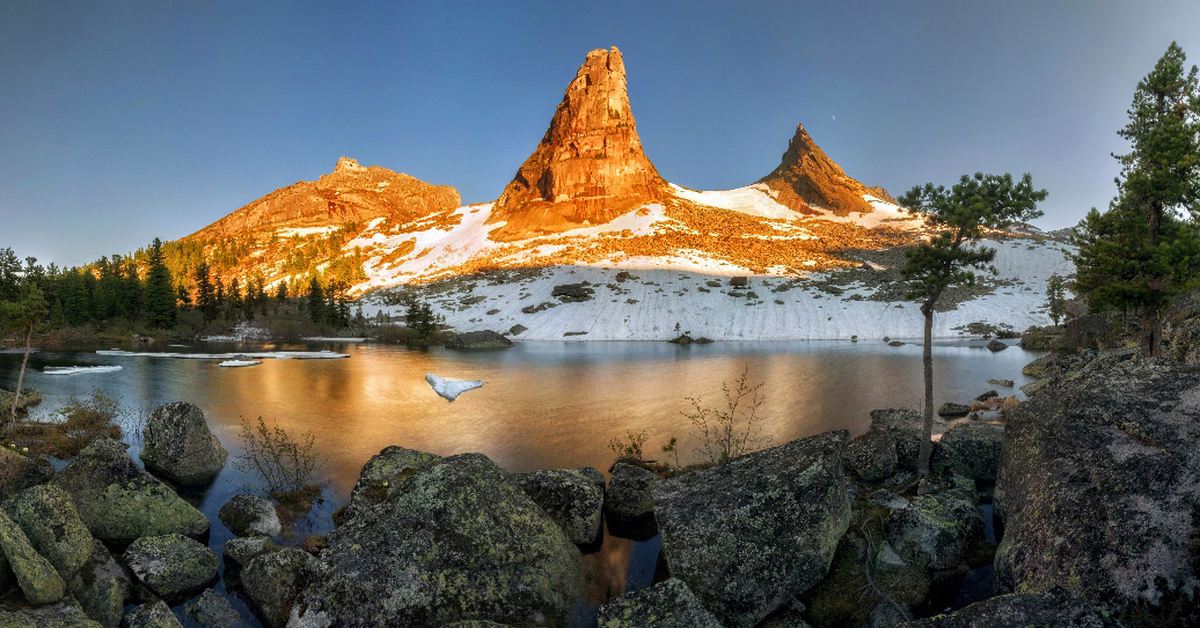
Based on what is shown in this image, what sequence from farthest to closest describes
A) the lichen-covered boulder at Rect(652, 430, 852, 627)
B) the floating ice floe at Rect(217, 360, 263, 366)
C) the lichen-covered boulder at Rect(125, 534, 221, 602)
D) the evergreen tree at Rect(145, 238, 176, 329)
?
the evergreen tree at Rect(145, 238, 176, 329) < the floating ice floe at Rect(217, 360, 263, 366) < the lichen-covered boulder at Rect(125, 534, 221, 602) < the lichen-covered boulder at Rect(652, 430, 852, 627)

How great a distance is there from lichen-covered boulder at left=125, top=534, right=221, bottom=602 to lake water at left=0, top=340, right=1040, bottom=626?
1240 millimetres

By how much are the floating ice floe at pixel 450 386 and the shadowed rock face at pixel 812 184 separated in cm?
14380

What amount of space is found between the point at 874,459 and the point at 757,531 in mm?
5766

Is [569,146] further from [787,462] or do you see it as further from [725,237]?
[787,462]

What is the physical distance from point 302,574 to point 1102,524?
32.5ft

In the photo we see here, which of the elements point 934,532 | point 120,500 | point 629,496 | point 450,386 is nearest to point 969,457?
point 934,532

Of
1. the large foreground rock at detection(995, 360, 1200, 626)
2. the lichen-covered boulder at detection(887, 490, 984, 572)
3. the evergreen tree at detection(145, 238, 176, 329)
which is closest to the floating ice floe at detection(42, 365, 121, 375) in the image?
the evergreen tree at detection(145, 238, 176, 329)

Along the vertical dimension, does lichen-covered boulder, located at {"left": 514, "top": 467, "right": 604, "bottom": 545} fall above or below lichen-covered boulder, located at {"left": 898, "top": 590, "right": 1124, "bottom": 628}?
below

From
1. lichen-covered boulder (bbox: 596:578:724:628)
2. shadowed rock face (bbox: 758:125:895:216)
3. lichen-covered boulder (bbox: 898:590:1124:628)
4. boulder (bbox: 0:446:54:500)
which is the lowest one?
lichen-covered boulder (bbox: 596:578:724:628)

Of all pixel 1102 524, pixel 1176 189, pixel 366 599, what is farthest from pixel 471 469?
pixel 1176 189

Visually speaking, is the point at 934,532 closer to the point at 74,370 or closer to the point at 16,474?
the point at 16,474

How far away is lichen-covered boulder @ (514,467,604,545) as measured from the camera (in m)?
8.91

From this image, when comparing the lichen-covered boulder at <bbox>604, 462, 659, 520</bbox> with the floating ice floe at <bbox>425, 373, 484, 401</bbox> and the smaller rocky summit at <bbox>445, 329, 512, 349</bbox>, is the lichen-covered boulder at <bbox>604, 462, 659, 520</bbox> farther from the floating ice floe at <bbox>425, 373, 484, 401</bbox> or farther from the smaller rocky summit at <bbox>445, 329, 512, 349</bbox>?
the smaller rocky summit at <bbox>445, 329, 512, 349</bbox>

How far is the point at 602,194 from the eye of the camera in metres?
137
